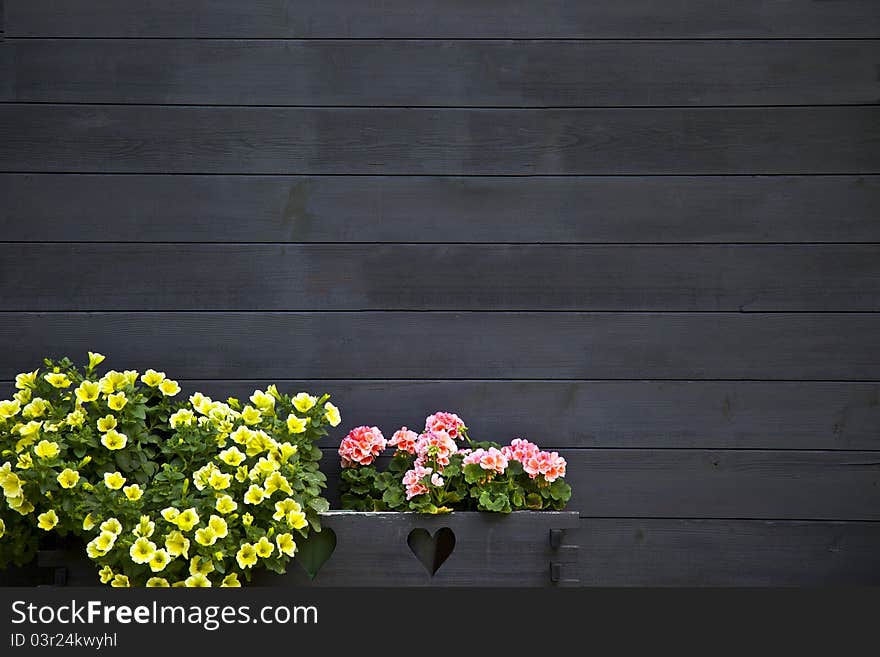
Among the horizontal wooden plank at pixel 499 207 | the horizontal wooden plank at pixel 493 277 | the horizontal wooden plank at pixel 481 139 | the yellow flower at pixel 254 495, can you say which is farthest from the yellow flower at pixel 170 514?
the horizontal wooden plank at pixel 481 139

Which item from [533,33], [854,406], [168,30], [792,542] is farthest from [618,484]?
[168,30]

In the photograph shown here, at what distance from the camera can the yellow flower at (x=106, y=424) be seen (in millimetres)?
1482

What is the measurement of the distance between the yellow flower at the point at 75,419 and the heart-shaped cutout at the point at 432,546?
1.94 ft

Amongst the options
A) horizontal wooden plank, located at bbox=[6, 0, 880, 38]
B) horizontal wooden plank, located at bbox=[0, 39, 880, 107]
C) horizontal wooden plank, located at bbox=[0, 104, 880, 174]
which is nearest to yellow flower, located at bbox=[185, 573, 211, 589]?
horizontal wooden plank, located at bbox=[0, 104, 880, 174]

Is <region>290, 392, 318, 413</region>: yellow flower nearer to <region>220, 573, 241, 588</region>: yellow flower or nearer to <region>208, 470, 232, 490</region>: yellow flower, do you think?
<region>208, 470, 232, 490</region>: yellow flower

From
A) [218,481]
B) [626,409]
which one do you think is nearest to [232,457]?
[218,481]

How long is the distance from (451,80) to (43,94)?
81 cm

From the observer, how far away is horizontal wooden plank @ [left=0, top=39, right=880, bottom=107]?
1749 mm

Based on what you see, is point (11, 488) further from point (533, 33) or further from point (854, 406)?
point (854, 406)

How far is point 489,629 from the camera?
1.42 metres

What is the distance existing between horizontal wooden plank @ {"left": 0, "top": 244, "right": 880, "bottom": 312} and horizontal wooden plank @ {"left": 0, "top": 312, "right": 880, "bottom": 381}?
26mm

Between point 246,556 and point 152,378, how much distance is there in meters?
0.39

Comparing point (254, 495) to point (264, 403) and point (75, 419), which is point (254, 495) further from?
point (75, 419)

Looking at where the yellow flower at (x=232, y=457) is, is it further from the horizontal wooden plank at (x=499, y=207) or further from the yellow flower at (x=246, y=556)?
the horizontal wooden plank at (x=499, y=207)
